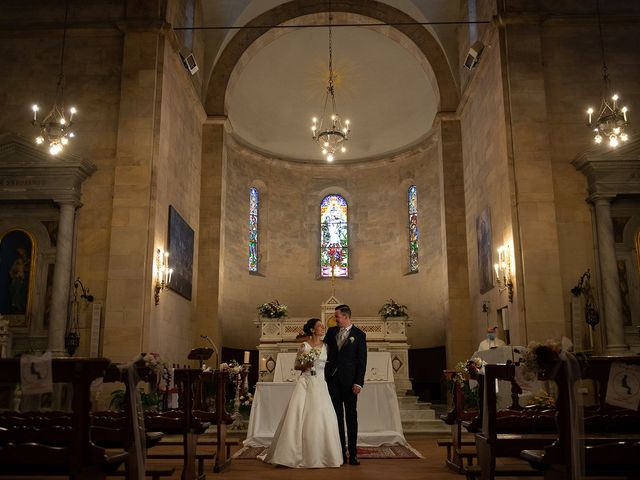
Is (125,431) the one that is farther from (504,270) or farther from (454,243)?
(454,243)

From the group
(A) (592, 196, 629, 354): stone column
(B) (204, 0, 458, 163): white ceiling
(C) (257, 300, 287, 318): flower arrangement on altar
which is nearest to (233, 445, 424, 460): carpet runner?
(A) (592, 196, 629, 354): stone column

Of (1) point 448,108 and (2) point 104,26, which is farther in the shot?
(1) point 448,108

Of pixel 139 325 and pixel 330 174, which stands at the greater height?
pixel 330 174

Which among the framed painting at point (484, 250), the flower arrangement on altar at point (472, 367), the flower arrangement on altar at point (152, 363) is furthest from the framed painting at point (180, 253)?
the flower arrangement on altar at point (152, 363)

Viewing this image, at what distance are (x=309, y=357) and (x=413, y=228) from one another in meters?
15.0

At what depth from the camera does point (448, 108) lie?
1705 centimetres

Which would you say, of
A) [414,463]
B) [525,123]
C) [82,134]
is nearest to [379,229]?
[525,123]

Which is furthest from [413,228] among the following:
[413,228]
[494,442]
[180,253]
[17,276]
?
[494,442]

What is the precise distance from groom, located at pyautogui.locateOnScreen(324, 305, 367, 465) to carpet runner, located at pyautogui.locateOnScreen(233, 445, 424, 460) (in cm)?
85

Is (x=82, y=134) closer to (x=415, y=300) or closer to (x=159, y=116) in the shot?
(x=159, y=116)

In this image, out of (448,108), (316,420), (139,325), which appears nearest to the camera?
(316,420)

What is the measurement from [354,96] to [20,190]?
12182 millimetres

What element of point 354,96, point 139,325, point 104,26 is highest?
point 354,96

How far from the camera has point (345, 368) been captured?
7406 millimetres
